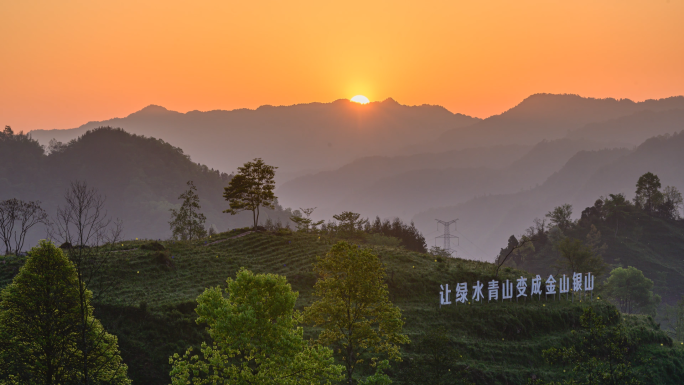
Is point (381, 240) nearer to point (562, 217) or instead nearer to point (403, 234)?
point (403, 234)

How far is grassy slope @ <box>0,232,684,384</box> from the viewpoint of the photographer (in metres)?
31.4

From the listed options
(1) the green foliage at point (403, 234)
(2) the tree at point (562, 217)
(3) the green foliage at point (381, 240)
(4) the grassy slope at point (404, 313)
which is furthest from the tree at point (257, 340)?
(2) the tree at point (562, 217)

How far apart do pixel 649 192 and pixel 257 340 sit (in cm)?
15586

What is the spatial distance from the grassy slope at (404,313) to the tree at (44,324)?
8.35 metres

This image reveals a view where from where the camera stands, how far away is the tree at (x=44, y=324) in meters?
20.0

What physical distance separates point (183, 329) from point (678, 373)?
46017 mm

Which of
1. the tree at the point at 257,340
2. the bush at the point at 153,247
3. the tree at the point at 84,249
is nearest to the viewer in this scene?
the tree at the point at 84,249

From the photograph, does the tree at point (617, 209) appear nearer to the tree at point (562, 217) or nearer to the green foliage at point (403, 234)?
the tree at point (562, 217)

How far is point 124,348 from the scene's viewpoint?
29922 mm

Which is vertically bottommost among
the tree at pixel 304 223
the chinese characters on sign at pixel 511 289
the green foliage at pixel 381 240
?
the chinese characters on sign at pixel 511 289

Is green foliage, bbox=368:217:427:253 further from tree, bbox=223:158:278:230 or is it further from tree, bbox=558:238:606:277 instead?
tree, bbox=223:158:278:230

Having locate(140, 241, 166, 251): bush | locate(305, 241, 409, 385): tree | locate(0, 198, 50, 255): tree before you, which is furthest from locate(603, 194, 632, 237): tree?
locate(0, 198, 50, 255): tree

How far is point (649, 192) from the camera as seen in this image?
458 ft

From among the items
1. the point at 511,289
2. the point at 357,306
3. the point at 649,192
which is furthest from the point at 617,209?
the point at 357,306
